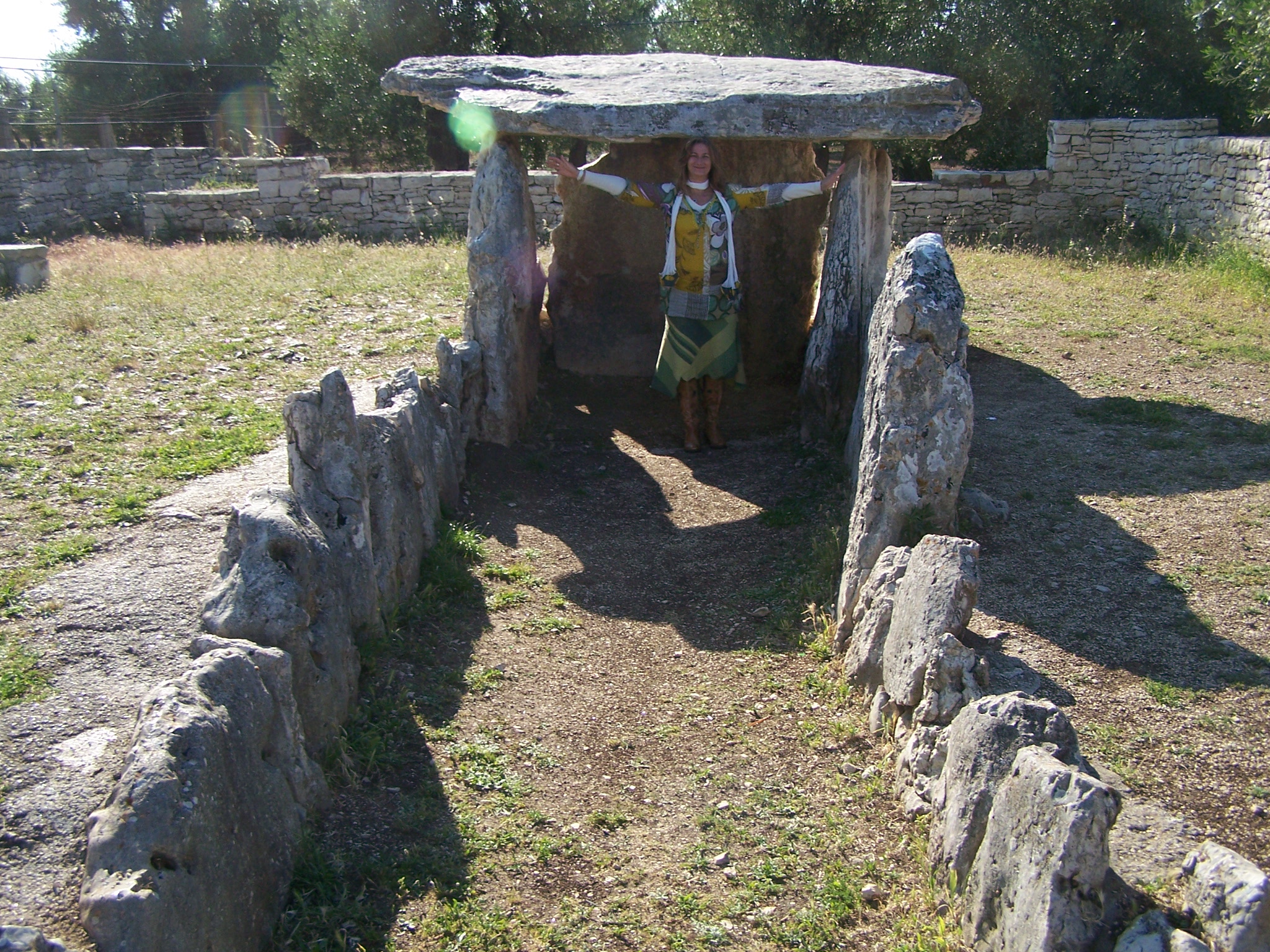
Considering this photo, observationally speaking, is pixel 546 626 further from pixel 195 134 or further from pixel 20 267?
pixel 195 134

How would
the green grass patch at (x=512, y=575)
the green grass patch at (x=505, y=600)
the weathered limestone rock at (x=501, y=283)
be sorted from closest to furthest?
the green grass patch at (x=505, y=600)
the green grass patch at (x=512, y=575)
the weathered limestone rock at (x=501, y=283)

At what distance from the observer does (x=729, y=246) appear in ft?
25.1

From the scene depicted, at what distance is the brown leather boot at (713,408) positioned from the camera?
8.05 metres

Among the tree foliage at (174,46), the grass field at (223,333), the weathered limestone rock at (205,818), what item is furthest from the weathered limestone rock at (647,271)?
the tree foliage at (174,46)

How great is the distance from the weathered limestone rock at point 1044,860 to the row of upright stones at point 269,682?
91.4 inches

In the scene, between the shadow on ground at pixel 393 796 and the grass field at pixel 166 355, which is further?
the grass field at pixel 166 355

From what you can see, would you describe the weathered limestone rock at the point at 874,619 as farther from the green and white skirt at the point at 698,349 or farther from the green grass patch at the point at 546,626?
the green and white skirt at the point at 698,349

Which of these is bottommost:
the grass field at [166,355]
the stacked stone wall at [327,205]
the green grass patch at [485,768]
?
the green grass patch at [485,768]

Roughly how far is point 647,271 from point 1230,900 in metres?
7.64

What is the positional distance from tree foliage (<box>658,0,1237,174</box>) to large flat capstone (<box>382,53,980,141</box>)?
889 centimetres

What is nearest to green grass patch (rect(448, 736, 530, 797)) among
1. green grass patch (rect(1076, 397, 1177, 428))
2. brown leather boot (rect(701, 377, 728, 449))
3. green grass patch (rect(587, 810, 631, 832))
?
green grass patch (rect(587, 810, 631, 832))

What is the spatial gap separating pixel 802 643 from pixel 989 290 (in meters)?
7.69

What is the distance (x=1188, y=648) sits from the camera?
508 cm

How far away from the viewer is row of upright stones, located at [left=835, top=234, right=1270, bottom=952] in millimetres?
3004
